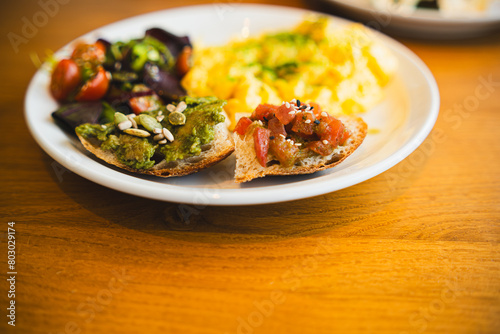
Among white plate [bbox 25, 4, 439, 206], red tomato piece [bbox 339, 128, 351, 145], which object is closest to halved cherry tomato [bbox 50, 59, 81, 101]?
white plate [bbox 25, 4, 439, 206]

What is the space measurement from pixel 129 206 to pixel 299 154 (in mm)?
1009

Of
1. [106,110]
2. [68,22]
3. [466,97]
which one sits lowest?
[466,97]

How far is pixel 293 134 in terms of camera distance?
84.9 inches

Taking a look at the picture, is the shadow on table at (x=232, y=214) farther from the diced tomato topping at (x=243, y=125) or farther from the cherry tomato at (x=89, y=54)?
the cherry tomato at (x=89, y=54)

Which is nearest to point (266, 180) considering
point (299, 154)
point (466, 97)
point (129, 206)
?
point (299, 154)

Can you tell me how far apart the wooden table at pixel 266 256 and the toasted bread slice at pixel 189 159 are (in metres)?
0.18

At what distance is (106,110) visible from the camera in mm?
2658

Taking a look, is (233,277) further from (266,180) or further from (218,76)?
(218,76)

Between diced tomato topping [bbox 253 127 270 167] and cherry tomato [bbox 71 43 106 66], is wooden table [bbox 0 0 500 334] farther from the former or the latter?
cherry tomato [bbox 71 43 106 66]

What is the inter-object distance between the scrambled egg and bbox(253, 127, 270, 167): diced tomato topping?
23.9 inches

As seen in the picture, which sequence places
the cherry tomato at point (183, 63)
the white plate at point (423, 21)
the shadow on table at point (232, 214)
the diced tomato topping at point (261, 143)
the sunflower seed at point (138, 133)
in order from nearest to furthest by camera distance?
the shadow on table at point (232, 214) → the diced tomato topping at point (261, 143) → the sunflower seed at point (138, 133) → the cherry tomato at point (183, 63) → the white plate at point (423, 21)

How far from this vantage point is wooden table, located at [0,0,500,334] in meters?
1.56

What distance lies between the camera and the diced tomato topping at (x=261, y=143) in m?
2.06

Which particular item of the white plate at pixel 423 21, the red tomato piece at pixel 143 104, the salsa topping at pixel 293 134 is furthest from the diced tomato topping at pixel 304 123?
the white plate at pixel 423 21
